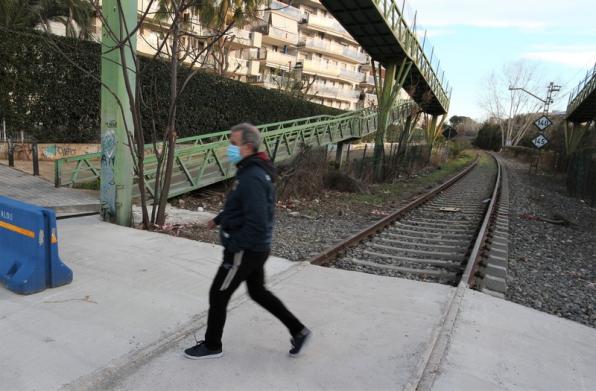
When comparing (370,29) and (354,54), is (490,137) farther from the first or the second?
(370,29)

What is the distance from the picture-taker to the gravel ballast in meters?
5.09

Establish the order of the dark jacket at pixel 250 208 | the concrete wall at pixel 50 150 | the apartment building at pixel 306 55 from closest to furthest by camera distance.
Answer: the dark jacket at pixel 250 208 < the concrete wall at pixel 50 150 < the apartment building at pixel 306 55

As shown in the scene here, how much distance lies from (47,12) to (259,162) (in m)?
21.8

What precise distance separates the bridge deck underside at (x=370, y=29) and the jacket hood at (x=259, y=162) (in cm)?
1117

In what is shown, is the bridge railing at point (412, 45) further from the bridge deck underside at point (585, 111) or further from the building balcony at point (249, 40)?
the building balcony at point (249, 40)

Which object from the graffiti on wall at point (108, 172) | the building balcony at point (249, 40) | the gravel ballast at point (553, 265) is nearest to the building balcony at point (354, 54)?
the building balcony at point (249, 40)

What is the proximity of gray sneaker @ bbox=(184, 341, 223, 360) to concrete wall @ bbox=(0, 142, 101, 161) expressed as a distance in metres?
12.3

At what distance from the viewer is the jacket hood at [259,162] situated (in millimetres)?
Result: 2842

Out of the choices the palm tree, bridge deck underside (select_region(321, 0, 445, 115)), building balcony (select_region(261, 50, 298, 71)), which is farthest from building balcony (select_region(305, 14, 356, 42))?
bridge deck underside (select_region(321, 0, 445, 115))

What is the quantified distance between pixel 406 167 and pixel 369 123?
10.3ft

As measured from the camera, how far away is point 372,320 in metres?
3.88

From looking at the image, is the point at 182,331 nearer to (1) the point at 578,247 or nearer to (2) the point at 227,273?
(2) the point at 227,273

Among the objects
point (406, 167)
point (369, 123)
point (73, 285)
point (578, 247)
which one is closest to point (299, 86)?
point (369, 123)

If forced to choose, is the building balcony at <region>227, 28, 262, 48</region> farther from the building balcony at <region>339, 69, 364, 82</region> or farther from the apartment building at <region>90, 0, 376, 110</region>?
the building balcony at <region>339, 69, 364, 82</region>
